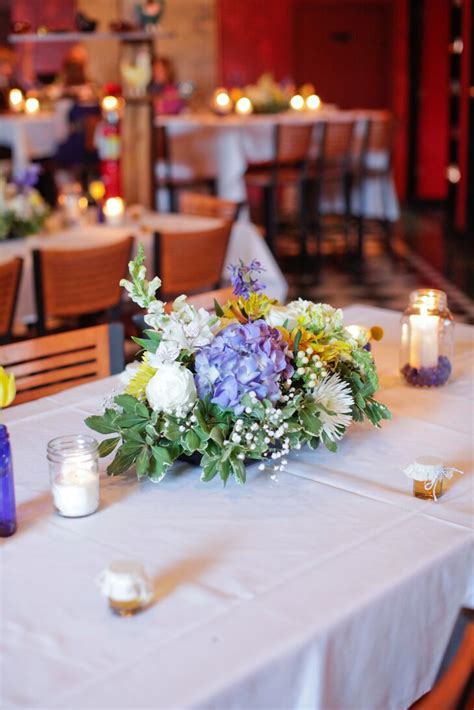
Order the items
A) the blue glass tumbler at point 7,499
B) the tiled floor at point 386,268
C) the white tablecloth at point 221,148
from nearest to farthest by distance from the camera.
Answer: the blue glass tumbler at point 7,499 < the tiled floor at point 386,268 < the white tablecloth at point 221,148

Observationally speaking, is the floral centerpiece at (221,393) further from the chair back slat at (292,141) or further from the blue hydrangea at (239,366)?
the chair back slat at (292,141)

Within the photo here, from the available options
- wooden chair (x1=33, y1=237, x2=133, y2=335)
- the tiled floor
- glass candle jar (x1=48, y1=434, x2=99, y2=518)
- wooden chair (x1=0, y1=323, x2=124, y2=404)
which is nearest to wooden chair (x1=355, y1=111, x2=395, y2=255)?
the tiled floor

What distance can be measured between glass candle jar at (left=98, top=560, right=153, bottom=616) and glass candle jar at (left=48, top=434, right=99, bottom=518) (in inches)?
12.0

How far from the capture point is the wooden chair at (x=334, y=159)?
8.20 m

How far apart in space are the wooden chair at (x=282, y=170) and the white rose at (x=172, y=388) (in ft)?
20.5

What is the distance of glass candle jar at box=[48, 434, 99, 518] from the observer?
1690mm

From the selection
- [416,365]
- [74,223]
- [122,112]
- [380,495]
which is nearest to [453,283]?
[122,112]

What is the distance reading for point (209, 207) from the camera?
5223 millimetres

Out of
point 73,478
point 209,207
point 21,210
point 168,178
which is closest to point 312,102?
point 168,178

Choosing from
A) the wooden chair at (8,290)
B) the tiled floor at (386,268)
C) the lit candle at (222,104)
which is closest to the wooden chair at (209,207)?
the tiled floor at (386,268)

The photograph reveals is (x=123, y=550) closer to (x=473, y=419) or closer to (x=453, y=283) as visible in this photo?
(x=473, y=419)

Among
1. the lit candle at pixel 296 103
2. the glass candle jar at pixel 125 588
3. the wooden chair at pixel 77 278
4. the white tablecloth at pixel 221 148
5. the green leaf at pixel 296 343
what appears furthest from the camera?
the lit candle at pixel 296 103

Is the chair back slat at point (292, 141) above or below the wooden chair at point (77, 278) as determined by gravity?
above

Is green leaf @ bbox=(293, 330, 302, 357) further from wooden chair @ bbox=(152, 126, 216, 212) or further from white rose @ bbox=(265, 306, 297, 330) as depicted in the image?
wooden chair @ bbox=(152, 126, 216, 212)
